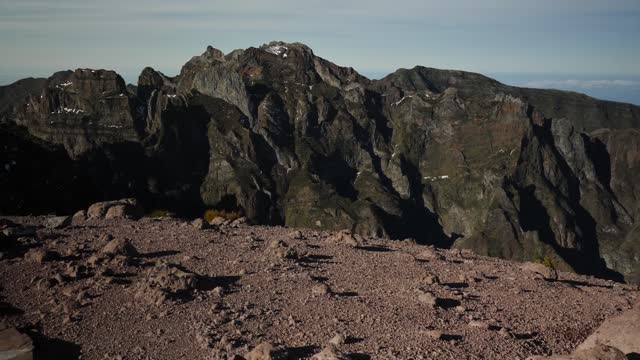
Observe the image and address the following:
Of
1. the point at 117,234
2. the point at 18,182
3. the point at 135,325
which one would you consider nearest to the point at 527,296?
the point at 135,325

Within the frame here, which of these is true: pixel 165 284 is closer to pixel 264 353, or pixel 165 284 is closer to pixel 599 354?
pixel 264 353

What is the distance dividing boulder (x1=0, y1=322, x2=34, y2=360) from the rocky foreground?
0.06 m

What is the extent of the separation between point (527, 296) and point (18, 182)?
199 ft

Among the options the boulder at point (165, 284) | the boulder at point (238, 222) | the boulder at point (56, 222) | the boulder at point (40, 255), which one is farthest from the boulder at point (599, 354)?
the boulder at point (56, 222)

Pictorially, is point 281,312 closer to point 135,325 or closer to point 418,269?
point 135,325

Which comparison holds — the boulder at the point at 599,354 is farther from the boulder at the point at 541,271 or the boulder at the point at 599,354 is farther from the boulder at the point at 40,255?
the boulder at the point at 40,255

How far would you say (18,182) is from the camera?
63812 millimetres

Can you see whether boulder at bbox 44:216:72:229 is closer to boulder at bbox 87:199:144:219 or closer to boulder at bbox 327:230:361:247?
boulder at bbox 87:199:144:219

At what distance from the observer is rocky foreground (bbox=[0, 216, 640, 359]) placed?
18.9 metres

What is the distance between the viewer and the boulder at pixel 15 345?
17.4 meters

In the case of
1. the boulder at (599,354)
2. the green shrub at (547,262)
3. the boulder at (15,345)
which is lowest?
the green shrub at (547,262)

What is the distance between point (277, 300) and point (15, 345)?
32.2ft

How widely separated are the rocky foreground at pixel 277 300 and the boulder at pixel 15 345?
0.06 m

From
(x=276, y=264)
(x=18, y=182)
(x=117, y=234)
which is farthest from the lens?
(x=18, y=182)
